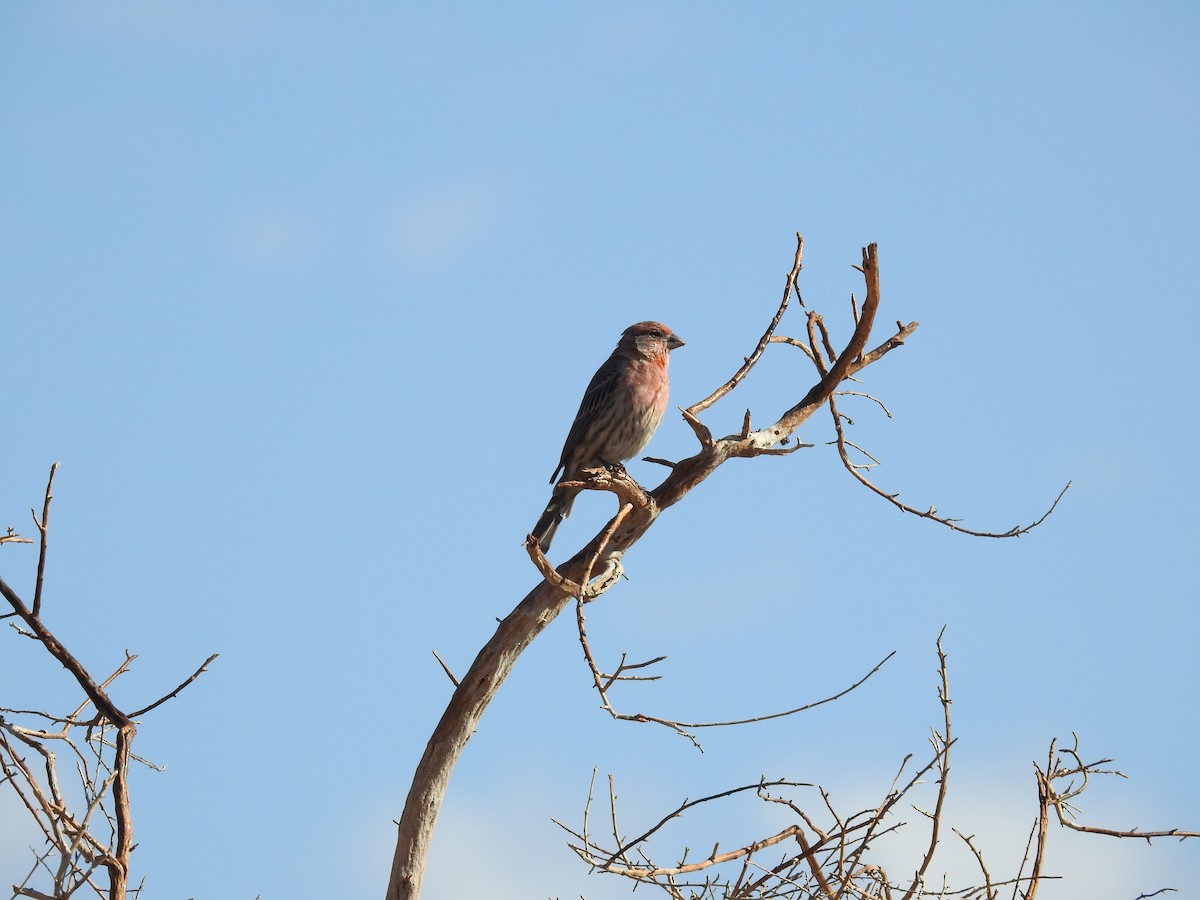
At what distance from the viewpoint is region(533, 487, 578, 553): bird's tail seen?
6.87 meters

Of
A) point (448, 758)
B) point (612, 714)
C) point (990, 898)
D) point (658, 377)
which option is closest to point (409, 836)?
point (448, 758)

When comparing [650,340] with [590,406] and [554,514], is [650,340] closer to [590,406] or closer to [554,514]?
[590,406]

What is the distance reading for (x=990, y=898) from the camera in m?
4.61

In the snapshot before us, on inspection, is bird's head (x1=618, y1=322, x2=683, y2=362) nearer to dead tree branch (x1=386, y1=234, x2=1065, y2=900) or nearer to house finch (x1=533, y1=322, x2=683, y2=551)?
house finch (x1=533, y1=322, x2=683, y2=551)

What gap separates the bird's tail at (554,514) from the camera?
22.5ft

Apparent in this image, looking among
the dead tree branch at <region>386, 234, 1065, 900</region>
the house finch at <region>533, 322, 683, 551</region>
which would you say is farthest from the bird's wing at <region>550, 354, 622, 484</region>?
the dead tree branch at <region>386, 234, 1065, 900</region>

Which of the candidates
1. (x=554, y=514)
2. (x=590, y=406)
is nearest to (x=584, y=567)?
(x=554, y=514)

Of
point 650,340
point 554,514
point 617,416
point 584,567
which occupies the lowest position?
point 584,567

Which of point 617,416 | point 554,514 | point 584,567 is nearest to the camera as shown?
point 584,567

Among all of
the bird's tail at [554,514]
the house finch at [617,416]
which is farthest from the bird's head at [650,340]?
the bird's tail at [554,514]

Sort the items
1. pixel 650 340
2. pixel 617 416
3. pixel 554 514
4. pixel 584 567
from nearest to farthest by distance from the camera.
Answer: pixel 584 567 → pixel 554 514 → pixel 617 416 → pixel 650 340

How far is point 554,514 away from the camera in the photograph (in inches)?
271

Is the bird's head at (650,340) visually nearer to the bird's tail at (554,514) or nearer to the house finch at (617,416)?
the house finch at (617,416)

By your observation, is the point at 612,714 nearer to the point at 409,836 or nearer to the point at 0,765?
the point at 409,836
